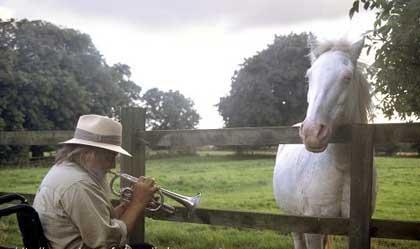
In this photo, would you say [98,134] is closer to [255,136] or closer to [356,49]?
[255,136]

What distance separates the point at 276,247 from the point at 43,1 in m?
16.5

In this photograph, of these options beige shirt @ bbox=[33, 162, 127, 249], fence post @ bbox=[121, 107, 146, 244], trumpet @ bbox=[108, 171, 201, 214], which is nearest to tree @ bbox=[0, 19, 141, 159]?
fence post @ bbox=[121, 107, 146, 244]

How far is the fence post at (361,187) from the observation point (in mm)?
3383

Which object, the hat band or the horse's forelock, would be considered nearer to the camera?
the hat band

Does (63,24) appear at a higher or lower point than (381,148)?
higher

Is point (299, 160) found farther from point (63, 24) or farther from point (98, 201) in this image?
point (63, 24)

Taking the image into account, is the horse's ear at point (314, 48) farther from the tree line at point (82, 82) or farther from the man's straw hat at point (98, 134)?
the tree line at point (82, 82)

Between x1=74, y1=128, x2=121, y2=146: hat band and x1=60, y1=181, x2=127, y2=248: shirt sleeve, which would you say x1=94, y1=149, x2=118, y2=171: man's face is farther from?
x1=60, y1=181, x2=127, y2=248: shirt sleeve

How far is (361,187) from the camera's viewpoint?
3402 mm

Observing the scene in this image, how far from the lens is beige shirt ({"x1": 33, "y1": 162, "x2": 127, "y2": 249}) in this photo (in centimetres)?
261

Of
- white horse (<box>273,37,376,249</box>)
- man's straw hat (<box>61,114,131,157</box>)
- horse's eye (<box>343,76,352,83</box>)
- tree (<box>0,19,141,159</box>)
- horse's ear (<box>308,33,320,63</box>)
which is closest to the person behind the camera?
man's straw hat (<box>61,114,131,157</box>)

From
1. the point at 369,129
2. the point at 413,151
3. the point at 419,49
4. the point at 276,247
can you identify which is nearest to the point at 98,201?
the point at 369,129

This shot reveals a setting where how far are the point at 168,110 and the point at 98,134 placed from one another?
172 feet

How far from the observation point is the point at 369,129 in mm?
3395
